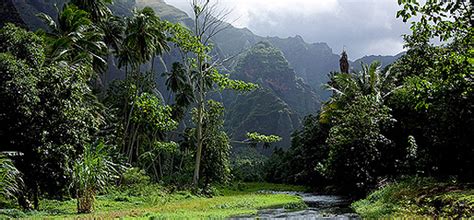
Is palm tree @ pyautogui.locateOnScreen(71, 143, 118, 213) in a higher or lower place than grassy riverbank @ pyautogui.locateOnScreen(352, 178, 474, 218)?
lower

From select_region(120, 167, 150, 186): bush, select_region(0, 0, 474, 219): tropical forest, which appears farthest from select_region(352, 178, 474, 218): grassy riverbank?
select_region(120, 167, 150, 186): bush

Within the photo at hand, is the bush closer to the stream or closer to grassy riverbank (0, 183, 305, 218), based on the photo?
grassy riverbank (0, 183, 305, 218)

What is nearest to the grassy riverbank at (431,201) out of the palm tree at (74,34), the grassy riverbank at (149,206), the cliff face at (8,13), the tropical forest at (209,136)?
the tropical forest at (209,136)

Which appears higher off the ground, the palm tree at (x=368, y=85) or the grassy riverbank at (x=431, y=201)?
the palm tree at (x=368, y=85)

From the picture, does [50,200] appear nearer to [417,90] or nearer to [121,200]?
[121,200]

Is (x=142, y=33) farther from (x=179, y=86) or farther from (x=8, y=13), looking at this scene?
(x=179, y=86)

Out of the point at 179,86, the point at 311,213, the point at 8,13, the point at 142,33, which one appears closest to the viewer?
the point at 311,213

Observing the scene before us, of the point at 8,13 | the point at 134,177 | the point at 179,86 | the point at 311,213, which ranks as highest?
the point at 8,13

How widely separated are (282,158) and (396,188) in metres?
55.8

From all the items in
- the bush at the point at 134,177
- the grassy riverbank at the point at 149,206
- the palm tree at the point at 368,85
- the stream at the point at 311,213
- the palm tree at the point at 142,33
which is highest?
the palm tree at the point at 142,33

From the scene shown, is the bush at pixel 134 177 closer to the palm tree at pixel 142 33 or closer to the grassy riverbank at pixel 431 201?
the palm tree at pixel 142 33

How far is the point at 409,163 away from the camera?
2655 centimetres

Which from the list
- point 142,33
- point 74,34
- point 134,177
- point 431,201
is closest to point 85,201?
point 431,201

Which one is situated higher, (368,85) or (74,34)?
(74,34)
